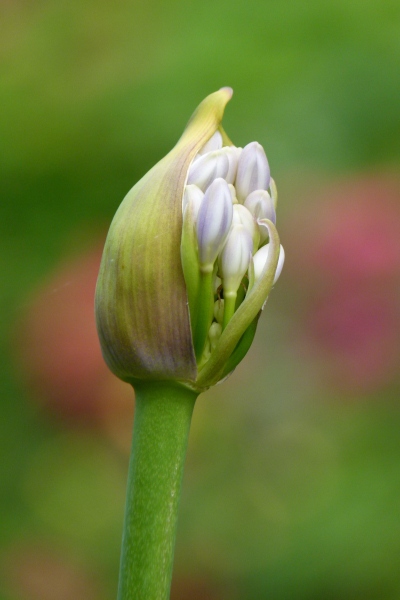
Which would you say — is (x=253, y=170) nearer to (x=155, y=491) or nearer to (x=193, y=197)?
(x=193, y=197)

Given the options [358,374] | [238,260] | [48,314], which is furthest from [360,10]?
[238,260]

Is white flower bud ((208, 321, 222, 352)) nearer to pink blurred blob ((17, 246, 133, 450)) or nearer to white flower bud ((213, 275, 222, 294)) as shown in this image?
white flower bud ((213, 275, 222, 294))

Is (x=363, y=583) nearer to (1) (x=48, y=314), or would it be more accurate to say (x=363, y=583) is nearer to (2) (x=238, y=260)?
(1) (x=48, y=314)

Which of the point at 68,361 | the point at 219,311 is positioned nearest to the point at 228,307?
the point at 219,311

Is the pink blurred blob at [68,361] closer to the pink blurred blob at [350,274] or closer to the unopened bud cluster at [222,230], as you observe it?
the pink blurred blob at [350,274]

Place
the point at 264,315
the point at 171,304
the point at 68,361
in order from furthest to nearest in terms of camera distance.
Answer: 1. the point at 264,315
2. the point at 68,361
3. the point at 171,304

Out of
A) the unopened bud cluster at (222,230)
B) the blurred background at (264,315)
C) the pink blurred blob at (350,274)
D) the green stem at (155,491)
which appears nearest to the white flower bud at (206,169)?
the unopened bud cluster at (222,230)

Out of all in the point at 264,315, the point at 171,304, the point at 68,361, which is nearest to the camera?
the point at 171,304
